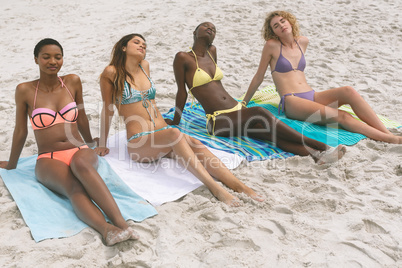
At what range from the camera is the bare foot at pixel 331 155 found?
3279mm

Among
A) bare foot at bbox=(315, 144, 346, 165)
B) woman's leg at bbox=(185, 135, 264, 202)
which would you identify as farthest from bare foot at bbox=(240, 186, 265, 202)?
bare foot at bbox=(315, 144, 346, 165)

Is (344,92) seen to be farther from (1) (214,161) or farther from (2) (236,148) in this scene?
(1) (214,161)

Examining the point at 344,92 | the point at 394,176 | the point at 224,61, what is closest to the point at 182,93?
the point at 344,92

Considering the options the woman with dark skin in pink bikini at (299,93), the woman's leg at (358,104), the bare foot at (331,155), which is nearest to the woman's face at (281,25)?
the woman with dark skin in pink bikini at (299,93)

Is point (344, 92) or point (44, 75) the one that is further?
point (344, 92)

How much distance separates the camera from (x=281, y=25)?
4.12 m

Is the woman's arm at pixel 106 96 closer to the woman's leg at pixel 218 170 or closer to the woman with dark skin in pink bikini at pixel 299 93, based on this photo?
the woman's leg at pixel 218 170

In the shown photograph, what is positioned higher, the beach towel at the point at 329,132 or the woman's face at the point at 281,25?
the woman's face at the point at 281,25

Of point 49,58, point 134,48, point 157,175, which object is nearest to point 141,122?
point 157,175

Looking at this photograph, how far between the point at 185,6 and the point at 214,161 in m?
6.07

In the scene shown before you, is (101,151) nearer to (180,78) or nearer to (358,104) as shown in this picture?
(180,78)

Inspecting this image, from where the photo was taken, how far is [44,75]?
2.87 m

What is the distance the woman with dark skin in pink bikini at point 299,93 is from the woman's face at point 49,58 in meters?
2.12

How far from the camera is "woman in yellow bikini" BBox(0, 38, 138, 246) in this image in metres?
2.51
